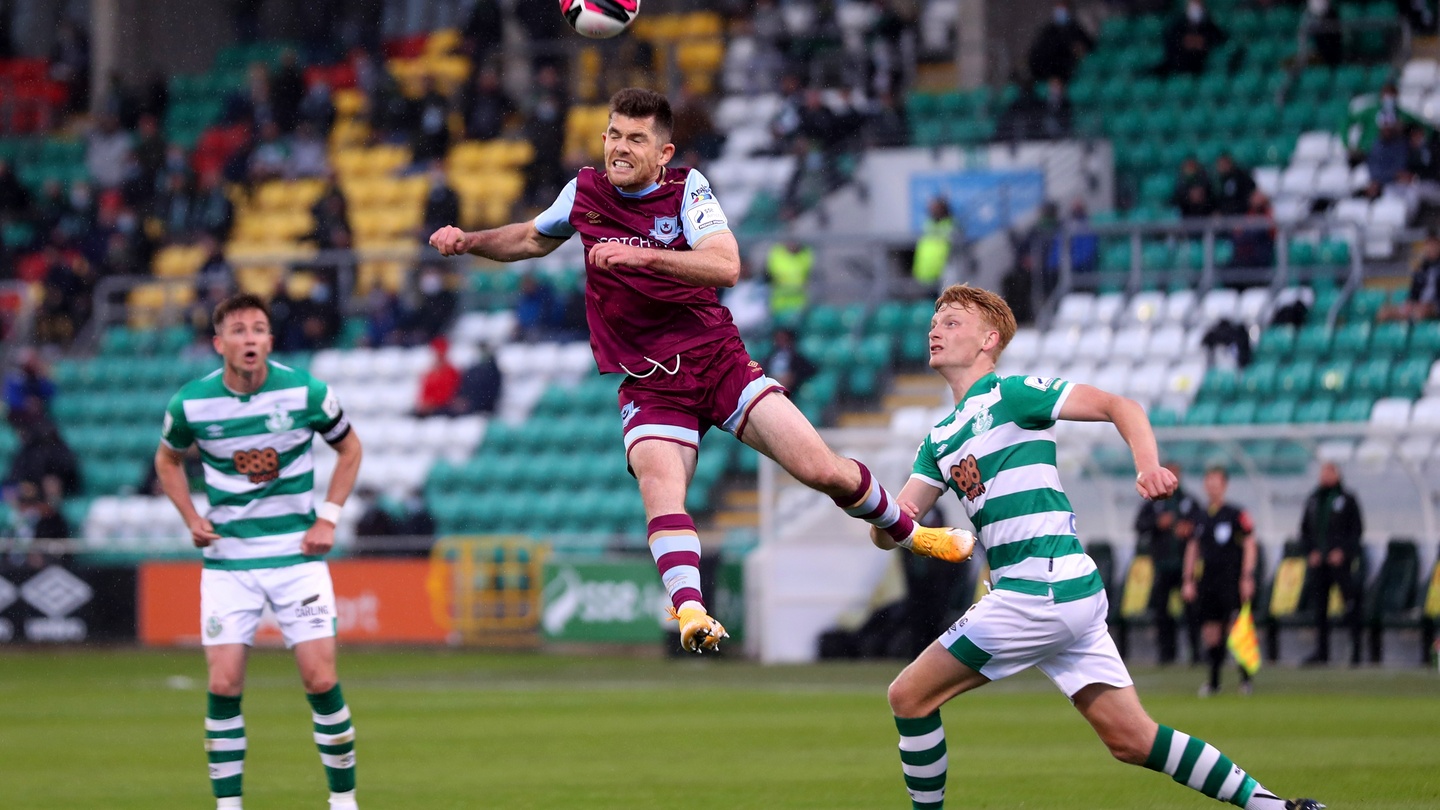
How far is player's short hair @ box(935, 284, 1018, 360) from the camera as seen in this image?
24.6ft

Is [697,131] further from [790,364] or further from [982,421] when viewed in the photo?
[982,421]

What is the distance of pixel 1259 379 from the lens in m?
21.0

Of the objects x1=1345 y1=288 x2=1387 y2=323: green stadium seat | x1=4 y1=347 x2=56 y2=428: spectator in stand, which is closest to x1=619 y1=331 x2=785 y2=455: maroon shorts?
x1=1345 y1=288 x2=1387 y2=323: green stadium seat

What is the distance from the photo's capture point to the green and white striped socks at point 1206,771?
7.02 m

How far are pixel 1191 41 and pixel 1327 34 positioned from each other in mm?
1617

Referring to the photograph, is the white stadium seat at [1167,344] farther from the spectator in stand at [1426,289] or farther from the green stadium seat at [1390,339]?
the spectator in stand at [1426,289]

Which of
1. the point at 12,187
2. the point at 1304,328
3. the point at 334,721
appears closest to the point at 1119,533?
the point at 1304,328

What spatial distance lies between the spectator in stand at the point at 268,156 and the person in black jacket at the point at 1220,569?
61.7 ft

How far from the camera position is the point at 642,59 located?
2983cm

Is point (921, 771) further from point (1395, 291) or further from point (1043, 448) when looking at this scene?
point (1395, 291)

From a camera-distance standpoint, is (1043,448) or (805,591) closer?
(1043,448)

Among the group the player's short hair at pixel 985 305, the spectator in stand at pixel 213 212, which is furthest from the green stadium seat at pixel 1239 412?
the spectator in stand at pixel 213 212

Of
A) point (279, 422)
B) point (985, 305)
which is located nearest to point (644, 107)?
point (985, 305)

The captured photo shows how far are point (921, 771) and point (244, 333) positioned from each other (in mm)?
3743
